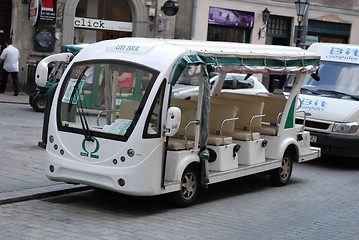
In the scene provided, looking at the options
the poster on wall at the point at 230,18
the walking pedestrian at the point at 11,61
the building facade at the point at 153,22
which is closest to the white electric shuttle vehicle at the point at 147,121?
the walking pedestrian at the point at 11,61

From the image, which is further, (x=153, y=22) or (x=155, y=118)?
(x=153, y=22)

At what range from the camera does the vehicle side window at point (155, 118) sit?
7.96 m

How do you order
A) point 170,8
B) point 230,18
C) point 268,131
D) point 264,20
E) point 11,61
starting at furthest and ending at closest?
point 264,20
point 230,18
point 170,8
point 11,61
point 268,131

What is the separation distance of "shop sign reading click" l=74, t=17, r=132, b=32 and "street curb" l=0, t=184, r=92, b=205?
15.4m

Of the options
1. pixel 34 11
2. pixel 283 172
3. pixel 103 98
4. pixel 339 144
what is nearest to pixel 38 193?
pixel 103 98

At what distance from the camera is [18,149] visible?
38.8 feet

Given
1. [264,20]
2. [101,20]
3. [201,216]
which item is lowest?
[201,216]

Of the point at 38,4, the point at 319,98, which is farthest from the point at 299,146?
the point at 38,4

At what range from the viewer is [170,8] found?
2391cm

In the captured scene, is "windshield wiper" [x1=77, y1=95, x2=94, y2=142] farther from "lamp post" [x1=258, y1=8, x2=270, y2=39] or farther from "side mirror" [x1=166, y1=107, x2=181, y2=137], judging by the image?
"lamp post" [x1=258, y1=8, x2=270, y2=39]

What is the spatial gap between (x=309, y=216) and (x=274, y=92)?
344 cm

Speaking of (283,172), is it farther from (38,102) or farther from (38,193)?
(38,102)

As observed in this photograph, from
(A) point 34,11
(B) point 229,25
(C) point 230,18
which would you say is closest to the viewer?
(A) point 34,11

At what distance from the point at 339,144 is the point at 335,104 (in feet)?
2.70
